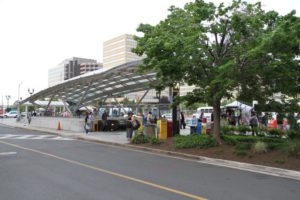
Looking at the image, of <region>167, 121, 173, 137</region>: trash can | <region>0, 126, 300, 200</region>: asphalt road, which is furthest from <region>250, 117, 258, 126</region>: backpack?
<region>0, 126, 300, 200</region>: asphalt road

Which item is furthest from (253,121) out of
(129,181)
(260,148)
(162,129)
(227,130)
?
(129,181)

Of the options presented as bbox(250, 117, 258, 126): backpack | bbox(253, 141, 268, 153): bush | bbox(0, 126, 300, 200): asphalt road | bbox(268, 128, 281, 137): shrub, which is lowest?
bbox(0, 126, 300, 200): asphalt road

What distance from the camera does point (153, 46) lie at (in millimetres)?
15422

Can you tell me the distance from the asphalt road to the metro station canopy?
14.4 meters

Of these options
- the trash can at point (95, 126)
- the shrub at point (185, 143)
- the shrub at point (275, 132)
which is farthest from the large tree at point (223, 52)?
the trash can at point (95, 126)

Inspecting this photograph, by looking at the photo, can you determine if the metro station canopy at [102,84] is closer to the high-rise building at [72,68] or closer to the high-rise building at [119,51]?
the high-rise building at [119,51]

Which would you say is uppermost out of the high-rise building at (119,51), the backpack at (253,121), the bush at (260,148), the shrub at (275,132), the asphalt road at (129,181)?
the high-rise building at (119,51)

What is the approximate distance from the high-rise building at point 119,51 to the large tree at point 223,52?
55965mm

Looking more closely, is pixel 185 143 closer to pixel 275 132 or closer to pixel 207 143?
pixel 207 143

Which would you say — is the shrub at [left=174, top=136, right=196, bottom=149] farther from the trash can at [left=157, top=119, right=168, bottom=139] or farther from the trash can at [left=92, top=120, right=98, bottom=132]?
the trash can at [left=92, top=120, right=98, bottom=132]

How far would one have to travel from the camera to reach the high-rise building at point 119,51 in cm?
8062

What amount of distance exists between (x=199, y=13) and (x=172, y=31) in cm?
148

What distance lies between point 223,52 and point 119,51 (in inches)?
2815

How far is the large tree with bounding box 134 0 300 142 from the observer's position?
14086mm
